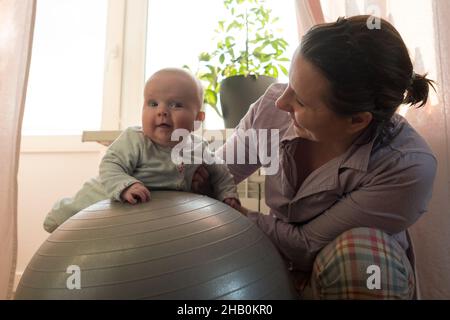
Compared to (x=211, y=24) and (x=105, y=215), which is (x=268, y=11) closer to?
(x=211, y=24)

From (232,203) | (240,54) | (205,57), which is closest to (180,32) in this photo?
(205,57)

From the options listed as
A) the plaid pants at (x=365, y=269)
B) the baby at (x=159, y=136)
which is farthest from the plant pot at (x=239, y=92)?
the plaid pants at (x=365, y=269)

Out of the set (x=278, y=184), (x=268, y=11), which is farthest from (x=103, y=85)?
(x=278, y=184)

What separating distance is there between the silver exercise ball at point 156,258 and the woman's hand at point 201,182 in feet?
0.75

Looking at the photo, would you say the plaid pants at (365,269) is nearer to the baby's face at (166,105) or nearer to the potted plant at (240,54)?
the baby's face at (166,105)

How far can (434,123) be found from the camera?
98cm

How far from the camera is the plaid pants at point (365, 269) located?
28.0 inches

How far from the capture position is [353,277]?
73cm

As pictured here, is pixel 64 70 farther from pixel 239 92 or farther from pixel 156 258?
pixel 156 258

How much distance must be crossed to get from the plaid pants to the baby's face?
447 millimetres

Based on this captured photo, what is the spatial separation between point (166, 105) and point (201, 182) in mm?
221

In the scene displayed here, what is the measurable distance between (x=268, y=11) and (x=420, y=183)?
1079 mm

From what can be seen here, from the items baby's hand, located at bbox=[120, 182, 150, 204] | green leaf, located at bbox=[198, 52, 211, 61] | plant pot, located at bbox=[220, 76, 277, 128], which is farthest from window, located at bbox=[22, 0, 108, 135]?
baby's hand, located at bbox=[120, 182, 150, 204]

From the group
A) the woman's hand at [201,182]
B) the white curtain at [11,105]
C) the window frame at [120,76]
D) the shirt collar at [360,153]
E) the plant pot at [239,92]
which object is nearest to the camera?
the shirt collar at [360,153]
